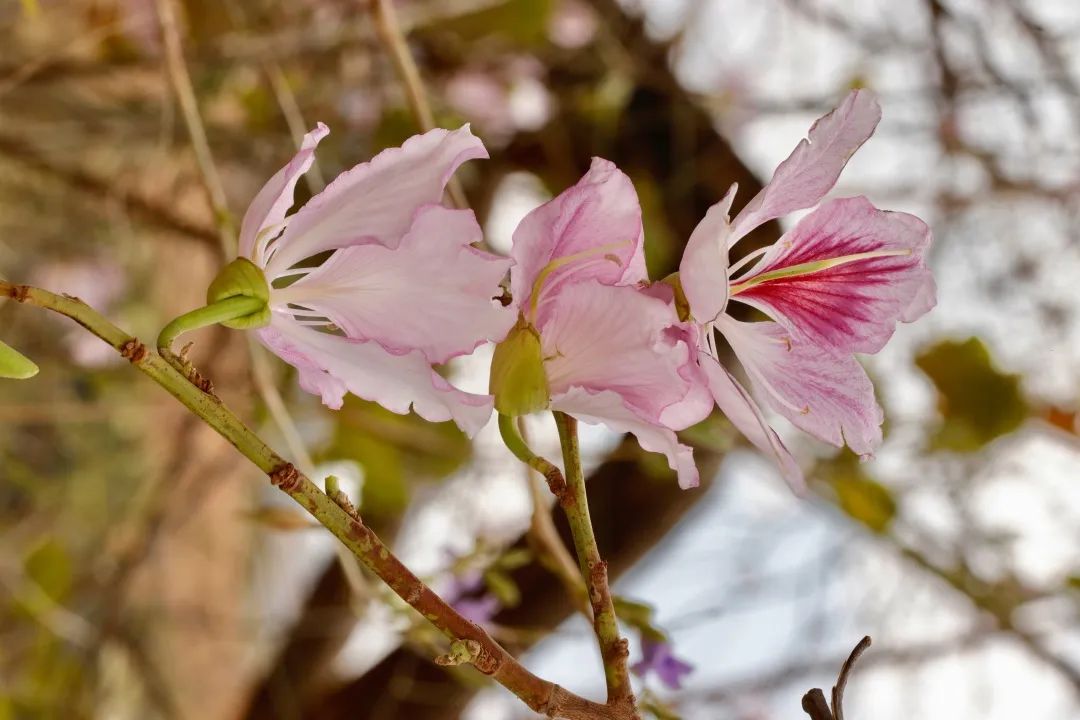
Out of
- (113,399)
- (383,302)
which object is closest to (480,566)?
(383,302)

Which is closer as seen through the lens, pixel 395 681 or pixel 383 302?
pixel 383 302

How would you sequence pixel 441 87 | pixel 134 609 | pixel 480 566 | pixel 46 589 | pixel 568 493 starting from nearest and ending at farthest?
pixel 568 493
pixel 480 566
pixel 46 589
pixel 441 87
pixel 134 609

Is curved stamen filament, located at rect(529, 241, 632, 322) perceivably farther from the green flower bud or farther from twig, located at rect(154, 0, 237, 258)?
twig, located at rect(154, 0, 237, 258)

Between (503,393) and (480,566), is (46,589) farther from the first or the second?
(503,393)

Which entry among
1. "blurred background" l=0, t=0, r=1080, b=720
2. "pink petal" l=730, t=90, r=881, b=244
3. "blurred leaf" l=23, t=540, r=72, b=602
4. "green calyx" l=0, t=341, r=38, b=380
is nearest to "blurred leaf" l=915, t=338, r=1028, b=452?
"blurred background" l=0, t=0, r=1080, b=720

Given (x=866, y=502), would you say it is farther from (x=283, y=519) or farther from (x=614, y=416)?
(x=614, y=416)

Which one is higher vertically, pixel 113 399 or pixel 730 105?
pixel 113 399

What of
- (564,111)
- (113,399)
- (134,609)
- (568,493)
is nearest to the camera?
(568,493)
